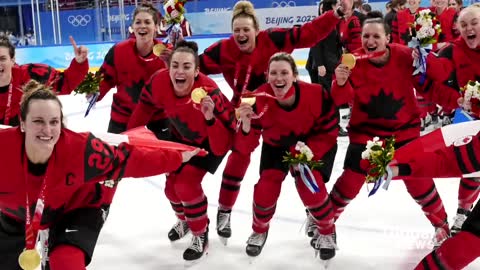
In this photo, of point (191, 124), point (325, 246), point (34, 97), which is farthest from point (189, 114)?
point (34, 97)

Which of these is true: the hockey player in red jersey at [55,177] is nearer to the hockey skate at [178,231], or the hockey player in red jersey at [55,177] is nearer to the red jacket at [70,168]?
the red jacket at [70,168]

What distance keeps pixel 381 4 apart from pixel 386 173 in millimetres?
7581

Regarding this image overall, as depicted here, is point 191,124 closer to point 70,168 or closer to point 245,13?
point 245,13

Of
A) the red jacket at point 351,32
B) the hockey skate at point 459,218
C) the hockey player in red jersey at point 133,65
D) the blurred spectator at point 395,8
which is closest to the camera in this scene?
the hockey skate at point 459,218

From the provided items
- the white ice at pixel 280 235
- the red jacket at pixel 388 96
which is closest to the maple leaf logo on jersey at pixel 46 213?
the white ice at pixel 280 235

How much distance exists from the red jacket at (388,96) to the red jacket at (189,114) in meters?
0.58

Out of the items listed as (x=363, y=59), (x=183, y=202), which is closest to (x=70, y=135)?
(x=183, y=202)

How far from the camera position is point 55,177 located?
2268mm

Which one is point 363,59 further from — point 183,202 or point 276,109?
point 183,202

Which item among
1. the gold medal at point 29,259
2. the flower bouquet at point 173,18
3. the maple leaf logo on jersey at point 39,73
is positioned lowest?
the gold medal at point 29,259

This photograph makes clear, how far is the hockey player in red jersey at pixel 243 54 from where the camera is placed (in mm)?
3459

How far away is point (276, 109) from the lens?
3074 millimetres

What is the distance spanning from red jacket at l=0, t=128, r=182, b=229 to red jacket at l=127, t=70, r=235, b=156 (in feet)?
1.72

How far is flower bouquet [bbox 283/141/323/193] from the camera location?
293 centimetres
